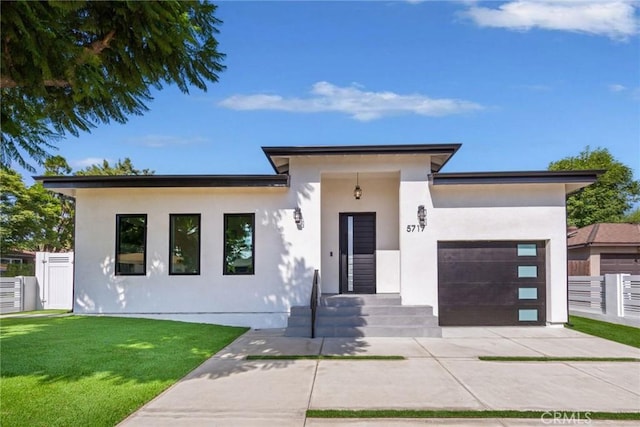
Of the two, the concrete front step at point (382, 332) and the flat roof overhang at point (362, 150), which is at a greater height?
the flat roof overhang at point (362, 150)

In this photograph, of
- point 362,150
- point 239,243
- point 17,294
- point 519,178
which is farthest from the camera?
point 17,294

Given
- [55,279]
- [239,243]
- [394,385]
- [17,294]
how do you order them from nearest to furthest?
[394,385] < [239,243] < [17,294] < [55,279]

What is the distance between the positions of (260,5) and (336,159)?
3.70 m

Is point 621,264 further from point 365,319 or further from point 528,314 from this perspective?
point 365,319

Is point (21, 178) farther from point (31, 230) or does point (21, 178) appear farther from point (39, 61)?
point (39, 61)

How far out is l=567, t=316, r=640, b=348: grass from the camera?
27.1 ft

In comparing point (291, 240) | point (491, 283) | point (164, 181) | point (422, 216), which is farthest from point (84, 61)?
point (491, 283)

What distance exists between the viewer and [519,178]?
9.54 m

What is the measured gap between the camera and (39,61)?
3568 millimetres

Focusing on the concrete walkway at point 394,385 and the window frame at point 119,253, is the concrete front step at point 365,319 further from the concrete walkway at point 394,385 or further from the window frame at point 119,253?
the window frame at point 119,253

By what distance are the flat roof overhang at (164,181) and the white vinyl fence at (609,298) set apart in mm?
8552

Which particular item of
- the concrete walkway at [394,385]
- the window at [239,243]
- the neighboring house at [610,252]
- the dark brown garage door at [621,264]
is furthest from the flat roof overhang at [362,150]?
the dark brown garage door at [621,264]

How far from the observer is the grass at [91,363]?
4191 mm

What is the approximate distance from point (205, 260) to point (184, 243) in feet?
2.35
